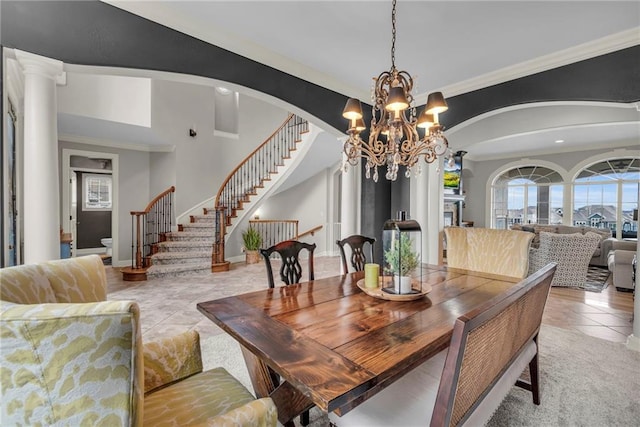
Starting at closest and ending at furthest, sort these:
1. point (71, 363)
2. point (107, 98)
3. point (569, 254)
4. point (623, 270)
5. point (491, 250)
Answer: point (71, 363) → point (491, 250) → point (623, 270) → point (569, 254) → point (107, 98)

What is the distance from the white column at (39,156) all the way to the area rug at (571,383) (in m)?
1.46

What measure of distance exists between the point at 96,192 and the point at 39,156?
698cm

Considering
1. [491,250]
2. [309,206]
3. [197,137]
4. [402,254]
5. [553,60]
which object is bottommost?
[491,250]

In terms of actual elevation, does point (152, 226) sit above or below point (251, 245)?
above

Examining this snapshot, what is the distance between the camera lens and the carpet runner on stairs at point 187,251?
510 centimetres

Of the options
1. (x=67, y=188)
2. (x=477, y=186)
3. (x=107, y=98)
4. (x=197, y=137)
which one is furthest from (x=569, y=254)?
(x=67, y=188)

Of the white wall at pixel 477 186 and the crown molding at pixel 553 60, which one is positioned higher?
the crown molding at pixel 553 60

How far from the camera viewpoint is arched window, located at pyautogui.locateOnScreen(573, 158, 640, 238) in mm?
7219

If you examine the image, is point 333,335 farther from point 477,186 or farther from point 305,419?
point 477,186

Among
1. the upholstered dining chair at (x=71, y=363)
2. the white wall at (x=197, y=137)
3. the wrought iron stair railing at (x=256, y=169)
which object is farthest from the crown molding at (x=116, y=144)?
the upholstered dining chair at (x=71, y=363)

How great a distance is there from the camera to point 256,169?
22.9ft

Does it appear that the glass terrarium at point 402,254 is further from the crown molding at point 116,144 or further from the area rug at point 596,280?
the crown molding at point 116,144

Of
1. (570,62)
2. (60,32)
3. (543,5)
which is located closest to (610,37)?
(570,62)

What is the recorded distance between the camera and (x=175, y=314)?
11.0 feet
